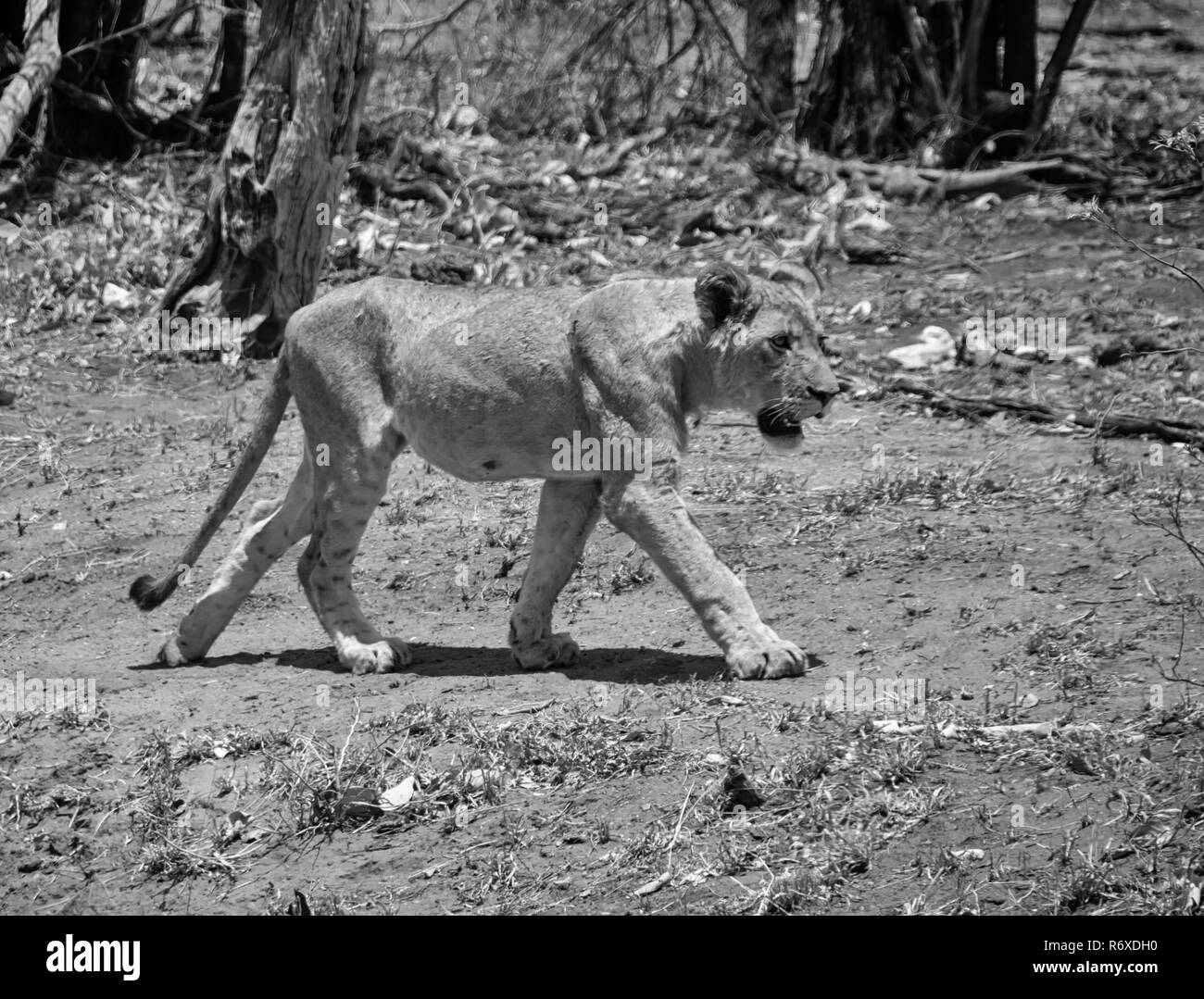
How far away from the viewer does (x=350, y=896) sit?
507 centimetres

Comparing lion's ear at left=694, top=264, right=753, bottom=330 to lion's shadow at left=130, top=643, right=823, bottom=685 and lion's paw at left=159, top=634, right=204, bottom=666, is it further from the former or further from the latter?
lion's paw at left=159, top=634, right=204, bottom=666

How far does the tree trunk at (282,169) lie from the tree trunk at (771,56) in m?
5.21

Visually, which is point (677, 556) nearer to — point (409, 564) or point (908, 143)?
point (409, 564)

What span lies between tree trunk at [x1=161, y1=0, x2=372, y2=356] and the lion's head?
4.68 metres

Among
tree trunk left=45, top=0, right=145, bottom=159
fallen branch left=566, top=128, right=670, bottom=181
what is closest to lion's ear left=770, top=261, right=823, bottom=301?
fallen branch left=566, top=128, right=670, bottom=181

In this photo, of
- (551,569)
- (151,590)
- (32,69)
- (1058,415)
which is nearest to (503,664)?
(551,569)

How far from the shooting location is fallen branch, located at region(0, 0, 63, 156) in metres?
12.0

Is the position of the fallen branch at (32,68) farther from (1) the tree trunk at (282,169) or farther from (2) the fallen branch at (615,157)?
(2) the fallen branch at (615,157)

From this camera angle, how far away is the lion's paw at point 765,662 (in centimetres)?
614

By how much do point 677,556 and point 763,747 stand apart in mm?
973

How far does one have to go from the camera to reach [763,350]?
253 inches

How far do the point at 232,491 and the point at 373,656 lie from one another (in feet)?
3.39
